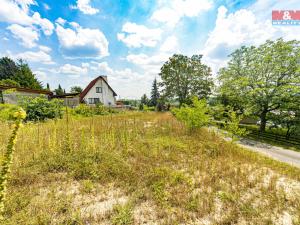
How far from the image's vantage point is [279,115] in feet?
48.9

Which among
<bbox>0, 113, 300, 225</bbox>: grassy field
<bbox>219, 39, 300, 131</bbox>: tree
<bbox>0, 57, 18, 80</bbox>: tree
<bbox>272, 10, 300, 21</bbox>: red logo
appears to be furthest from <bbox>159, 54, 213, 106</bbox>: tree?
<bbox>0, 57, 18, 80</bbox>: tree

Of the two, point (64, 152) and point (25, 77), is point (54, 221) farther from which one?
point (25, 77)

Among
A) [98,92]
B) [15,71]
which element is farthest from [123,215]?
[15,71]

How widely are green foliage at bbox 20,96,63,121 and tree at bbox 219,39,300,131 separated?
60.9 ft

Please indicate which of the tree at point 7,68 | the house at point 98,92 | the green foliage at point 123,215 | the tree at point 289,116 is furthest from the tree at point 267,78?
the tree at point 7,68

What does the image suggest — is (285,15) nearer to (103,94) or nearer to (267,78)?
(267,78)

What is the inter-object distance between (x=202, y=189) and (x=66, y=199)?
2.76 m

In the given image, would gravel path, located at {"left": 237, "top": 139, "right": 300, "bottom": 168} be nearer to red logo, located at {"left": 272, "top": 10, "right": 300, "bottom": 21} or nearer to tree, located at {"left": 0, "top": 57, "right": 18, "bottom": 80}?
red logo, located at {"left": 272, "top": 10, "right": 300, "bottom": 21}

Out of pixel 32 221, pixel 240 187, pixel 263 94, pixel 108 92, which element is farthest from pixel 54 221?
pixel 108 92

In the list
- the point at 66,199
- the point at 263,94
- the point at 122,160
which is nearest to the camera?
the point at 66,199

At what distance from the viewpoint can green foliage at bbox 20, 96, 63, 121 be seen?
11.2m

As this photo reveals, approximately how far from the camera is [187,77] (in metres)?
28.0

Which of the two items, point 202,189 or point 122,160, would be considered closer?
point 202,189

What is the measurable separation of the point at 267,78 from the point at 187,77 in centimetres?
1419
